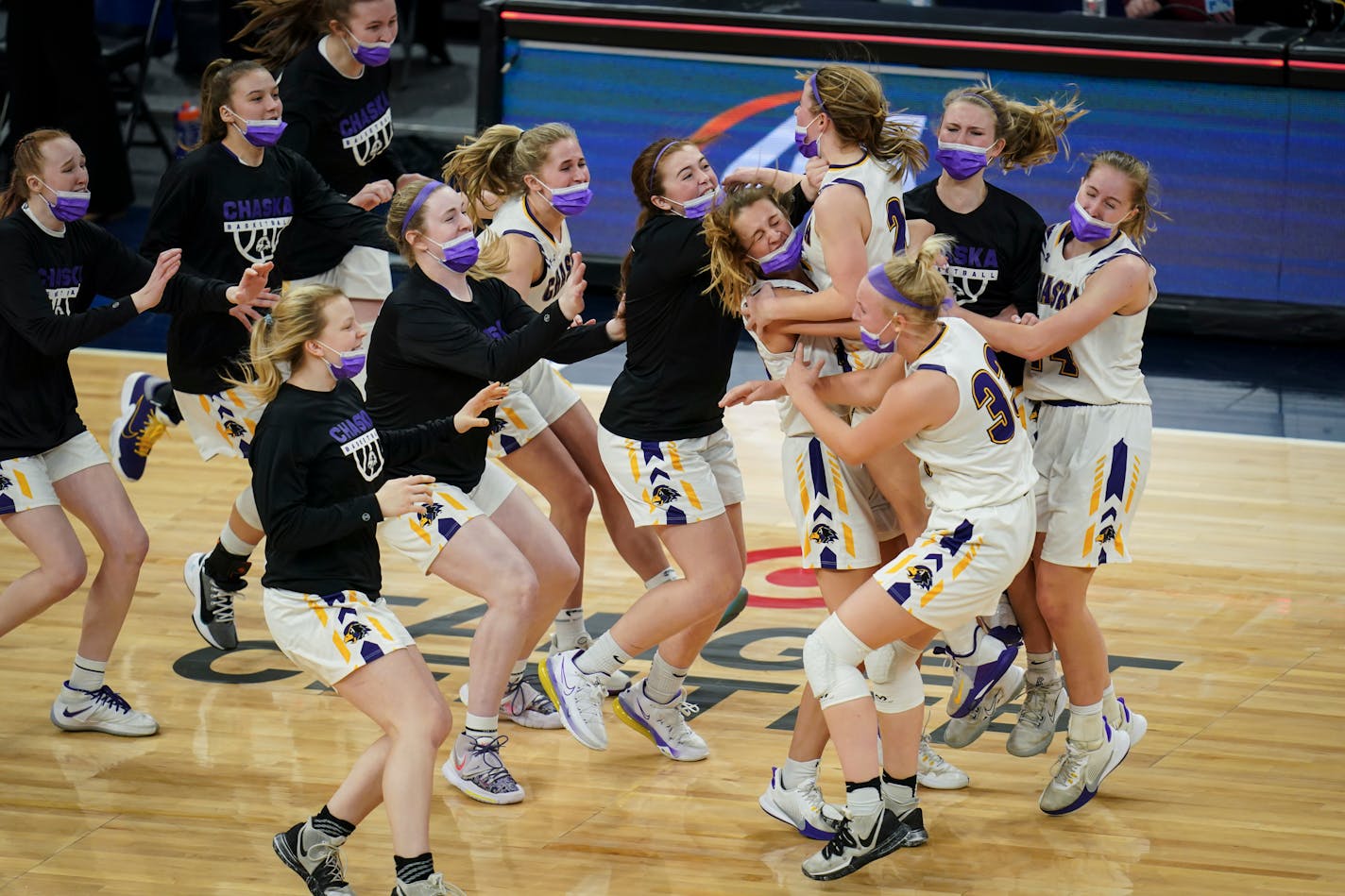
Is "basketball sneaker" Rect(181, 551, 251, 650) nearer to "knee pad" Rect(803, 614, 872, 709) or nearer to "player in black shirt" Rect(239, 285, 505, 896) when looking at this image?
"player in black shirt" Rect(239, 285, 505, 896)

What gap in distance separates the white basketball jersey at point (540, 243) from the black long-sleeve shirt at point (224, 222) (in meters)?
0.94

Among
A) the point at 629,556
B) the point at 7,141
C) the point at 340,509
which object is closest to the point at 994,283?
the point at 629,556

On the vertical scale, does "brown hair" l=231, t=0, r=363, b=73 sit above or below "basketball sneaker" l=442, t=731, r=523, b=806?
above

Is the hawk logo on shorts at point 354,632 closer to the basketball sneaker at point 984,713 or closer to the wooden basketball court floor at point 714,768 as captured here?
the wooden basketball court floor at point 714,768

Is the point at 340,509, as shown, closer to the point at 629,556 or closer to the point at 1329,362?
the point at 629,556

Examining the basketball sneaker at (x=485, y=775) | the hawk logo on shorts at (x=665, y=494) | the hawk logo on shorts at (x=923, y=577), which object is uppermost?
the hawk logo on shorts at (x=923, y=577)

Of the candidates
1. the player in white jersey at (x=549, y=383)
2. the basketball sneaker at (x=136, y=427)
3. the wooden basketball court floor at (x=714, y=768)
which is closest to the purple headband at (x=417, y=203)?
the player in white jersey at (x=549, y=383)

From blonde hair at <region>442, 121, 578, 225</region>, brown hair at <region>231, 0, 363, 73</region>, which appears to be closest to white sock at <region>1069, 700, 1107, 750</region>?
blonde hair at <region>442, 121, 578, 225</region>

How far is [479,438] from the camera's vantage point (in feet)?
18.0

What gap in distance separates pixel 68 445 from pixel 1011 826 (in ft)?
10.2

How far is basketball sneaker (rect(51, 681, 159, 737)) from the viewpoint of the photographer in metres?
5.84

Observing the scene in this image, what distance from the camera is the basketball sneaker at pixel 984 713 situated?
5555mm

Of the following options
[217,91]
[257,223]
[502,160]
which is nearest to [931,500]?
[502,160]

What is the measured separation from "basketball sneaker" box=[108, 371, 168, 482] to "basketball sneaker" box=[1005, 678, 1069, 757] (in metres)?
3.89
